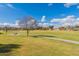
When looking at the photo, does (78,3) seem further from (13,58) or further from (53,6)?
(13,58)

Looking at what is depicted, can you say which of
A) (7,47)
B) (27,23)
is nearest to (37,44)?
(27,23)

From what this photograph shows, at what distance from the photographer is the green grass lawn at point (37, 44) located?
19.0 feet

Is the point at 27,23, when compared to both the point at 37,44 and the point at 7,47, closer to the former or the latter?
the point at 37,44

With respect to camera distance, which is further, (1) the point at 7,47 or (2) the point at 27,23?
(2) the point at 27,23

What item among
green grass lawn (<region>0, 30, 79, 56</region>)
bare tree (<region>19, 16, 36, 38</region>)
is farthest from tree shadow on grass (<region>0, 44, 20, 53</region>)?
bare tree (<region>19, 16, 36, 38</region>)

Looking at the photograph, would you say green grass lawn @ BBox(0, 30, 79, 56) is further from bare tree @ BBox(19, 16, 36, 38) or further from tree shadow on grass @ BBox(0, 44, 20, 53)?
bare tree @ BBox(19, 16, 36, 38)

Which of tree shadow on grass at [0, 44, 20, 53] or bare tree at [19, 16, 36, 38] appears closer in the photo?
tree shadow on grass at [0, 44, 20, 53]

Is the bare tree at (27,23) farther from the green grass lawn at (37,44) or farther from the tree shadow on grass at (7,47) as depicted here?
the tree shadow on grass at (7,47)

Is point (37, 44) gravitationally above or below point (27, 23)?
below

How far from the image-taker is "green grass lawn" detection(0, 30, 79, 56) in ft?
19.0

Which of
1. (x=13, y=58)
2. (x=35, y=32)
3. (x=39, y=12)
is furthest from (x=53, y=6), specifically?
(x=13, y=58)

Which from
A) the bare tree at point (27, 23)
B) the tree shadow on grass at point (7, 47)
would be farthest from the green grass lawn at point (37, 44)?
the bare tree at point (27, 23)

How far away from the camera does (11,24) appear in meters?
5.96

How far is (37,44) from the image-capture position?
5.91 m
